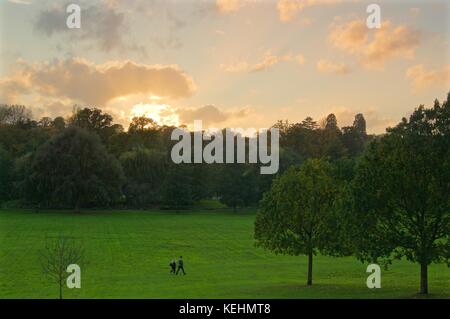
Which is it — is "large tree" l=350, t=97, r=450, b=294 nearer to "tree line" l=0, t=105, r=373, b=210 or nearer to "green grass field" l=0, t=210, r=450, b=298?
"green grass field" l=0, t=210, r=450, b=298

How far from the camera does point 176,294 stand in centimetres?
3316

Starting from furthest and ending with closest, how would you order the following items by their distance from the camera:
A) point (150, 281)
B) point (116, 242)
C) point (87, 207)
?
point (87, 207) < point (116, 242) < point (150, 281)

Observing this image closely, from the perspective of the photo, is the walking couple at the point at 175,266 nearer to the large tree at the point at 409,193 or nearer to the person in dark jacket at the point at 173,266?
the person in dark jacket at the point at 173,266

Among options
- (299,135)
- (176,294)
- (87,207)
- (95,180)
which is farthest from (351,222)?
(299,135)

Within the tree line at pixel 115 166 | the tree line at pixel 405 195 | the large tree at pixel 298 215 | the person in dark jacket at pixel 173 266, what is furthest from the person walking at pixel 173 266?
the tree line at pixel 115 166

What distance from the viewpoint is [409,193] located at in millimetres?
28453

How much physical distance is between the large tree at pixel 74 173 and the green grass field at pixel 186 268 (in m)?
21.0

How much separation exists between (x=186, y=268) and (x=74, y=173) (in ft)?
207

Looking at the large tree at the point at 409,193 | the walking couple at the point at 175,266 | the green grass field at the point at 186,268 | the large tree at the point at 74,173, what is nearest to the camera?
the large tree at the point at 409,193

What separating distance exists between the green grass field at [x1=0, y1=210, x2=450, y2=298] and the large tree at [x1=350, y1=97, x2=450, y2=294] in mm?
2943

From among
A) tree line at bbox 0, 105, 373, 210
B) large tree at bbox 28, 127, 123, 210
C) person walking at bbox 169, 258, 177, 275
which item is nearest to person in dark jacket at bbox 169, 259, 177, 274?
person walking at bbox 169, 258, 177, 275

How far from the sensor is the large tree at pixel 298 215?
3547 cm

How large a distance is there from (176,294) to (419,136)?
48.1 feet
